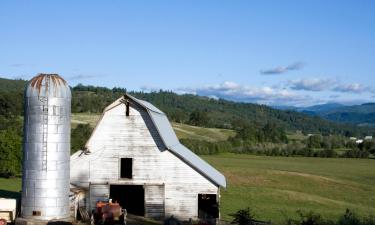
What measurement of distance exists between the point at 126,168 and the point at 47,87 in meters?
7.79

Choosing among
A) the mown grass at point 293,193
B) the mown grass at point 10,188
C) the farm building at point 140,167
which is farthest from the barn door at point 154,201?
the mown grass at point 10,188

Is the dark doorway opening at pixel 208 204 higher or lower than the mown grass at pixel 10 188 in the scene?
lower

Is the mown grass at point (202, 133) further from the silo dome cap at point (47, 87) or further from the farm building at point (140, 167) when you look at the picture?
the silo dome cap at point (47, 87)

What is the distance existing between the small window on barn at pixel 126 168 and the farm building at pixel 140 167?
493 mm

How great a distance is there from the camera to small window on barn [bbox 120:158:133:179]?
96.5ft

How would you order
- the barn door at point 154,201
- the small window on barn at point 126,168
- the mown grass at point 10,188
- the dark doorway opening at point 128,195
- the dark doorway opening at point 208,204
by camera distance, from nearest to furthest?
1. the barn door at point 154,201
2. the small window on barn at point 126,168
3. the dark doorway opening at point 208,204
4. the dark doorway opening at point 128,195
5. the mown grass at point 10,188

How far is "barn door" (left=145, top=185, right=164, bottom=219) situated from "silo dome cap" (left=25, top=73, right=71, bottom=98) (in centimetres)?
724

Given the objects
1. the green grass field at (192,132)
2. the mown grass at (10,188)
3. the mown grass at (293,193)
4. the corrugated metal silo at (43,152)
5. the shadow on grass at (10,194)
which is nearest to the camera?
the corrugated metal silo at (43,152)

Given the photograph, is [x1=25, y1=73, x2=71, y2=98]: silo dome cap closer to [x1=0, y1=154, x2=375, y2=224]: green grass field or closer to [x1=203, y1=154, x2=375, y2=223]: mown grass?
[x1=0, y1=154, x2=375, y2=224]: green grass field

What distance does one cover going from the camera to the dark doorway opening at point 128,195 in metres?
33.3

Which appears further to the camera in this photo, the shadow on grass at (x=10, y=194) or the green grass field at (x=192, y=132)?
the green grass field at (x=192, y=132)

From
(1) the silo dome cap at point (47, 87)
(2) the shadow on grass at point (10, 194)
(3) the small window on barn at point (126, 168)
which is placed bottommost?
(2) the shadow on grass at point (10, 194)

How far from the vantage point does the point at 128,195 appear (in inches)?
1342

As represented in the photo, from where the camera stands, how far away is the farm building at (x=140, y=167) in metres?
28.8
